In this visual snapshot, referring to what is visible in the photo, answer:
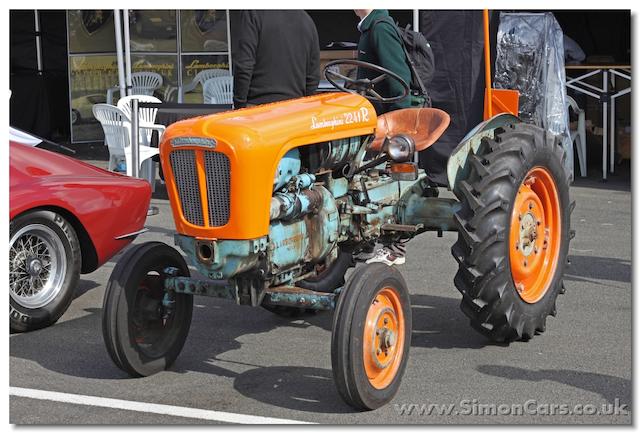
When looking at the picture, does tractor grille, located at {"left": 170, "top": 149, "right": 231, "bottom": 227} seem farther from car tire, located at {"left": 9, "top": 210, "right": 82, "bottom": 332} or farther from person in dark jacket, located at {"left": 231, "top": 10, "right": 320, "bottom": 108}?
person in dark jacket, located at {"left": 231, "top": 10, "right": 320, "bottom": 108}

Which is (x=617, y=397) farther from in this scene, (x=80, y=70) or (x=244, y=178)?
(x=80, y=70)

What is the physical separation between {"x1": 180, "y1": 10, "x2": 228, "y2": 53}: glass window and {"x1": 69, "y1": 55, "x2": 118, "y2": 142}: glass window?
1.16 meters

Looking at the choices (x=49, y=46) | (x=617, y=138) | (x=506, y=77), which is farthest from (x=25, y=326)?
(x=49, y=46)

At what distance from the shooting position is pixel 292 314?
6.15 meters

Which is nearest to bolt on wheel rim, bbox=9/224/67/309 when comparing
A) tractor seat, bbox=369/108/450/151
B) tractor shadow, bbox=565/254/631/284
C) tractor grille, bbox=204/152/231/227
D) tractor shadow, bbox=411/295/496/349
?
tractor grille, bbox=204/152/231/227

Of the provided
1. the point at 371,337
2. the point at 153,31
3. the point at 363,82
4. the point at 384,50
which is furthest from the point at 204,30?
the point at 371,337

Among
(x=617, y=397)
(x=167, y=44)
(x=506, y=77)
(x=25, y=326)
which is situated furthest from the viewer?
(x=167, y=44)

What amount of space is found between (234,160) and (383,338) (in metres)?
1.04

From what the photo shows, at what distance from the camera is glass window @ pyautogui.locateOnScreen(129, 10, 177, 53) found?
14.7 meters

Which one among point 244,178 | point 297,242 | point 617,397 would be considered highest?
point 244,178

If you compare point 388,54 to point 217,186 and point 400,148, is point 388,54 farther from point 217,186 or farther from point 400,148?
point 217,186

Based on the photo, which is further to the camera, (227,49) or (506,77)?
(227,49)

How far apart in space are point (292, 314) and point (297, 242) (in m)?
1.38

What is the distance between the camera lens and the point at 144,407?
4.59 m
